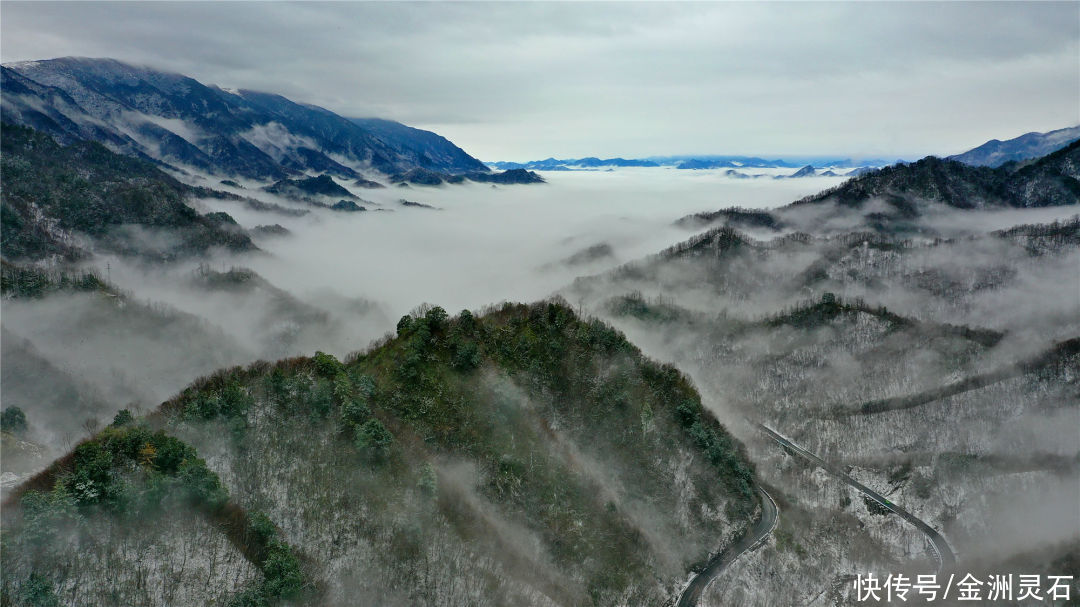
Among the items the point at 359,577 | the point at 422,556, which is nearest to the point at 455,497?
the point at 422,556

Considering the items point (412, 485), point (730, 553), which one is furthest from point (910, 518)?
point (412, 485)

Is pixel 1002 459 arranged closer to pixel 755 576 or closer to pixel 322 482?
pixel 755 576

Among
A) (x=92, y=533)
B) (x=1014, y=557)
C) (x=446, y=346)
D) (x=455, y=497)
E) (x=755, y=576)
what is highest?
(x=446, y=346)

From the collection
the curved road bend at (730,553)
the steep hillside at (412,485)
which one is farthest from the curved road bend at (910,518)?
the steep hillside at (412,485)

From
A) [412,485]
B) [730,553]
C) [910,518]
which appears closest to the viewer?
[412,485]

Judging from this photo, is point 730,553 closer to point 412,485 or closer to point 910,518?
point 412,485

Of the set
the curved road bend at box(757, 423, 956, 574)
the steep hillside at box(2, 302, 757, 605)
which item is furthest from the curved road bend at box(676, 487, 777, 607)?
the curved road bend at box(757, 423, 956, 574)
